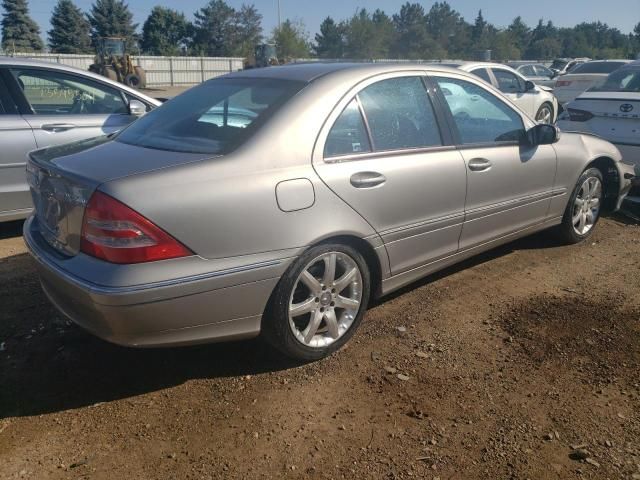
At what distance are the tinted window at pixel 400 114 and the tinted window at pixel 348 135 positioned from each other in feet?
0.24

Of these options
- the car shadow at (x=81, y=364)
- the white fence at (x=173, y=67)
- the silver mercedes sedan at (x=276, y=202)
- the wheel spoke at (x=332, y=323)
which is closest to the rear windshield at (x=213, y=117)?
the silver mercedes sedan at (x=276, y=202)

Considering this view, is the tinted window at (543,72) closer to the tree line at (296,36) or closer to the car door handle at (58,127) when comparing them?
the car door handle at (58,127)

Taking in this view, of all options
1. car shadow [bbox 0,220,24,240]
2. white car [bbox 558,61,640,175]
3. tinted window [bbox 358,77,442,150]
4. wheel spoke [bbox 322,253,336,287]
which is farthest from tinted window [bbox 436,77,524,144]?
car shadow [bbox 0,220,24,240]

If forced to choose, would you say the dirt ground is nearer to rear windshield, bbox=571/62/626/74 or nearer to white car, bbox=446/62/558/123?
white car, bbox=446/62/558/123

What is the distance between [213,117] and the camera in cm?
332

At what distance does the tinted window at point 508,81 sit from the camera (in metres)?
11.1

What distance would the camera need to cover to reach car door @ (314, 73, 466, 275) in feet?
10.4

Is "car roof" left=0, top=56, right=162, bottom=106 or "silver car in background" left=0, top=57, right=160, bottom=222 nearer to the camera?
"silver car in background" left=0, top=57, right=160, bottom=222

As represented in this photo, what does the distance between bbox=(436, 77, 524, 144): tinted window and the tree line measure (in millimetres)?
62891

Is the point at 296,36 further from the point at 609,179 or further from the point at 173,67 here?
the point at 609,179

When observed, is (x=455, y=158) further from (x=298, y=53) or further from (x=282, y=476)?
(x=298, y=53)

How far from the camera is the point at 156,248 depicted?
2557 mm

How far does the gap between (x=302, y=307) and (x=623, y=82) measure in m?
6.29

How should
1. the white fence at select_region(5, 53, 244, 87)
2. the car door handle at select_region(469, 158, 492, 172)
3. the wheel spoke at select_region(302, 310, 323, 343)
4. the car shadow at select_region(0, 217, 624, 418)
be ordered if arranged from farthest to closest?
the white fence at select_region(5, 53, 244, 87) → the car door handle at select_region(469, 158, 492, 172) → the wheel spoke at select_region(302, 310, 323, 343) → the car shadow at select_region(0, 217, 624, 418)
